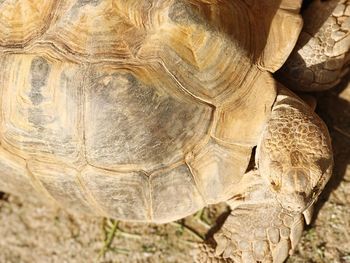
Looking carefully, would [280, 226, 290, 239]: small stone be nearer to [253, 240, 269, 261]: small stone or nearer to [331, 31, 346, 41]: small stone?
[253, 240, 269, 261]: small stone

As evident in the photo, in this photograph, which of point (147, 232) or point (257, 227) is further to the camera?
point (147, 232)

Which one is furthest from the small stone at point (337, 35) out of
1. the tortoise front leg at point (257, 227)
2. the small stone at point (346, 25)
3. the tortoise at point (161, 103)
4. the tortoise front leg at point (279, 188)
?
the tortoise front leg at point (257, 227)

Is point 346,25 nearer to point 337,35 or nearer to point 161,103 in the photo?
point 337,35

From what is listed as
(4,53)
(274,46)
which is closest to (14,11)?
(4,53)

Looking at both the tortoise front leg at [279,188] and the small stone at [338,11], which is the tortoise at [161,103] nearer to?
the tortoise front leg at [279,188]

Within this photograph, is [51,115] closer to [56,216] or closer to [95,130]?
[95,130]

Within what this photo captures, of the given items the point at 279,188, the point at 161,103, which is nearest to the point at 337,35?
the point at 279,188
